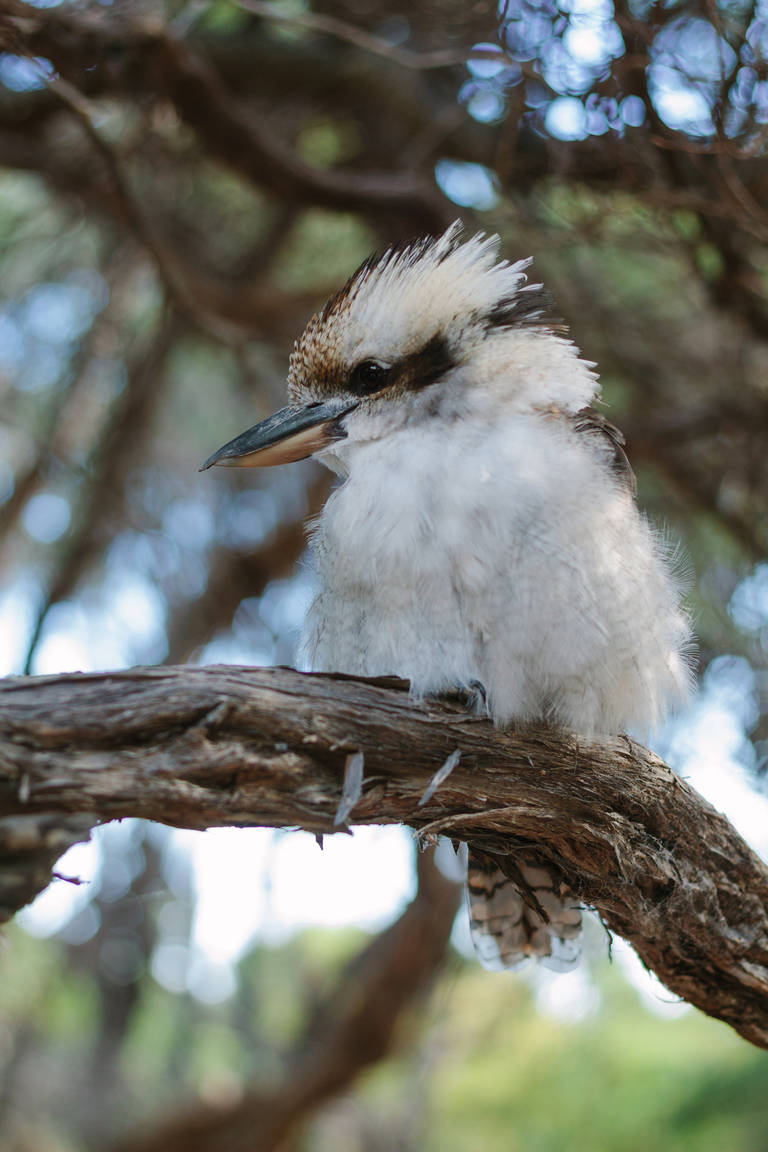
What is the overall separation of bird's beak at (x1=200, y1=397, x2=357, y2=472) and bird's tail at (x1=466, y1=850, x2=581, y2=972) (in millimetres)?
748

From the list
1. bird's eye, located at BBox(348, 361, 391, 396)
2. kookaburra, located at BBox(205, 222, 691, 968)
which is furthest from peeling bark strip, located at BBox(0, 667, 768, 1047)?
bird's eye, located at BBox(348, 361, 391, 396)

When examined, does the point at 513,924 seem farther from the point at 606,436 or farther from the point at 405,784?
the point at 606,436

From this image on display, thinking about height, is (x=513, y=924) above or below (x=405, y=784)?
below

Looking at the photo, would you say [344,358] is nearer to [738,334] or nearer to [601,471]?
[601,471]

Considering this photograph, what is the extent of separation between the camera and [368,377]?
1672mm

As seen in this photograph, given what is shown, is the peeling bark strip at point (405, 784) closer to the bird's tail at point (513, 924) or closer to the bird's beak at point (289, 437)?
the bird's tail at point (513, 924)

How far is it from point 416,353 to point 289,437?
24 cm

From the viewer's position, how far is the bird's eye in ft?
5.44

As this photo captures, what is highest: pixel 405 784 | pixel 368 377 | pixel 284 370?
pixel 368 377

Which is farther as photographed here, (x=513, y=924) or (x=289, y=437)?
(x=513, y=924)

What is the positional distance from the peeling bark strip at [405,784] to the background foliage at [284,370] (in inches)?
23.4

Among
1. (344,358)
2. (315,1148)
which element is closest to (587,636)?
(344,358)

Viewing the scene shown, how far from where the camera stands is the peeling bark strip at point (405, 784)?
1.12 meters

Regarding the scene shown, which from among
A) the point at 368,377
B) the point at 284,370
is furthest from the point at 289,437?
the point at 284,370
